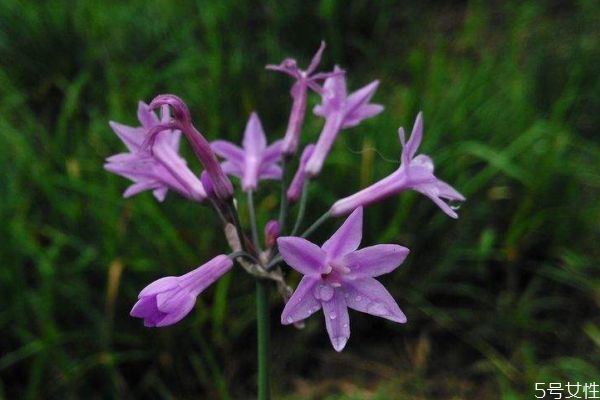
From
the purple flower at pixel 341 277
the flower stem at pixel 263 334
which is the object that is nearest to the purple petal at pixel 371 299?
the purple flower at pixel 341 277

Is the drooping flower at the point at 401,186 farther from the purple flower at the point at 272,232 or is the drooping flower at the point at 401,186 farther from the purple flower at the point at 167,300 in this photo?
the purple flower at the point at 167,300

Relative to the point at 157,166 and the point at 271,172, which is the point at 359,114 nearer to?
the point at 271,172

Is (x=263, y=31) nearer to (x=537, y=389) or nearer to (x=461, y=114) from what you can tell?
(x=461, y=114)

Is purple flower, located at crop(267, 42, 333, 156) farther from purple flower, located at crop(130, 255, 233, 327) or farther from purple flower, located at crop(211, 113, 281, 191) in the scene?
purple flower, located at crop(130, 255, 233, 327)

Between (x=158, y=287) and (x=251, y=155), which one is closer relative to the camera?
(x=158, y=287)

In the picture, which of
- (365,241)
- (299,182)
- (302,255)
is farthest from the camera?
(365,241)

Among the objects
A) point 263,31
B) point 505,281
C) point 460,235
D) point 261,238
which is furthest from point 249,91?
point 505,281

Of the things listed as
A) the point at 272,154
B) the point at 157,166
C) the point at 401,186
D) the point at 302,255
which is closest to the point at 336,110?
the point at 272,154
